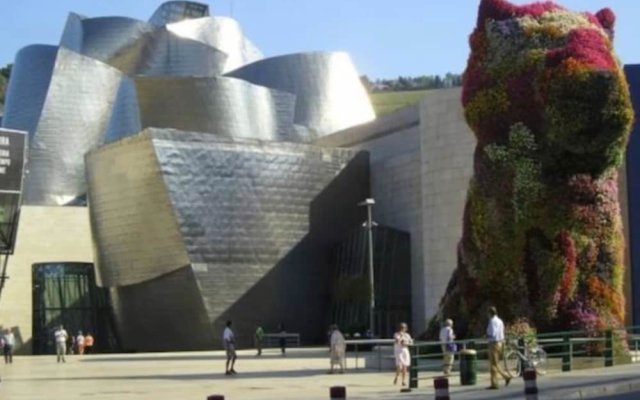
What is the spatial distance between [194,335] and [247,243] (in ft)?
17.7

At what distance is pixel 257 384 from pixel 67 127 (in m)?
57.9

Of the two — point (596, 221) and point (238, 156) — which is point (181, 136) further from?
point (596, 221)

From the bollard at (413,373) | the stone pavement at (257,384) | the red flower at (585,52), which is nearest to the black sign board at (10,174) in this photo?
the stone pavement at (257,384)

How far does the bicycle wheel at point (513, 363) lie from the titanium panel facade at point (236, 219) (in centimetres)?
3252

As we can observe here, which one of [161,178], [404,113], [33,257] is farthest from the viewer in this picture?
[33,257]

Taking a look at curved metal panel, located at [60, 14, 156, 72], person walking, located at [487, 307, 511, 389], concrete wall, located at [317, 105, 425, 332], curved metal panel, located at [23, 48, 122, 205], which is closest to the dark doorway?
curved metal panel, located at [23, 48, 122, 205]

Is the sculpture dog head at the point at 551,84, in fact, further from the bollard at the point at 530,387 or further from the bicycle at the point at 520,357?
the bollard at the point at 530,387

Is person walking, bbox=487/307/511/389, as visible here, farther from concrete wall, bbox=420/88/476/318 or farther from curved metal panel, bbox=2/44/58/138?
curved metal panel, bbox=2/44/58/138

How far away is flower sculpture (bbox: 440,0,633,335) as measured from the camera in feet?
86.8

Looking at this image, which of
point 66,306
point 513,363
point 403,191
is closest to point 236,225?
point 403,191

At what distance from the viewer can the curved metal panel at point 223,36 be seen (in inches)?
3465

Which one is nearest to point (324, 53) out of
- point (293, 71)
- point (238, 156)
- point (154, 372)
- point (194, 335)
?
point (293, 71)

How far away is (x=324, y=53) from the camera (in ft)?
267

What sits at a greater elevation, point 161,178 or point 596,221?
point 161,178
